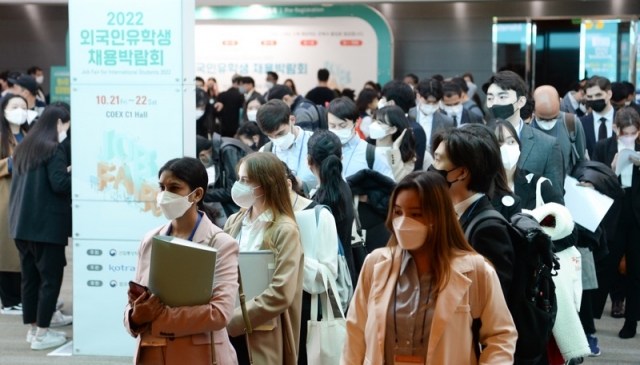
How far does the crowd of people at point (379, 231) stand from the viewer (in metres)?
2.71

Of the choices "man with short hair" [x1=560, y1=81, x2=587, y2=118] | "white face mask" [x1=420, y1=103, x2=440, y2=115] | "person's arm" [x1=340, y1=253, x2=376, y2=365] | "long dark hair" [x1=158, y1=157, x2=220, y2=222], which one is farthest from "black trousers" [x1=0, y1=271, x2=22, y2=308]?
"person's arm" [x1=340, y1=253, x2=376, y2=365]

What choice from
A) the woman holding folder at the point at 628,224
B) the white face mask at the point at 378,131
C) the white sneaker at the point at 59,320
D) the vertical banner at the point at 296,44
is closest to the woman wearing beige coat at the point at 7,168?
the white sneaker at the point at 59,320

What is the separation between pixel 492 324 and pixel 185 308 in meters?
1.04

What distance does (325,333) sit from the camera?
4.23 metres

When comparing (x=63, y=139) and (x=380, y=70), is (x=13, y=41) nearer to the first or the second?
(x=380, y=70)

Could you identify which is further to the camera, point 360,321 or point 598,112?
point 598,112

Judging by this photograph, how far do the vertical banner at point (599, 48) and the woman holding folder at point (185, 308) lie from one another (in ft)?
43.6

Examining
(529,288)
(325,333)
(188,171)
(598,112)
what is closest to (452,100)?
(598,112)

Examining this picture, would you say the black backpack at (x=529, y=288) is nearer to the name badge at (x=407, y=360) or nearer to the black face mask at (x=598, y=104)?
the name badge at (x=407, y=360)

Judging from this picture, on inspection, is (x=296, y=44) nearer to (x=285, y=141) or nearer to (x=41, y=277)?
(x=285, y=141)

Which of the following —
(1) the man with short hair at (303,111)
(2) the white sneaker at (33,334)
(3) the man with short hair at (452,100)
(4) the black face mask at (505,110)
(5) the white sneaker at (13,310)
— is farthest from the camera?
(3) the man with short hair at (452,100)

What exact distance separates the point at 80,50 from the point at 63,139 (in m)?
0.91

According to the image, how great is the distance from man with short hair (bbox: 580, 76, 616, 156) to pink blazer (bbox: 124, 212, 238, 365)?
16.7ft

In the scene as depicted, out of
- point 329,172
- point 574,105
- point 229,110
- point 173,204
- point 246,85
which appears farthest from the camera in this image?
point 246,85
